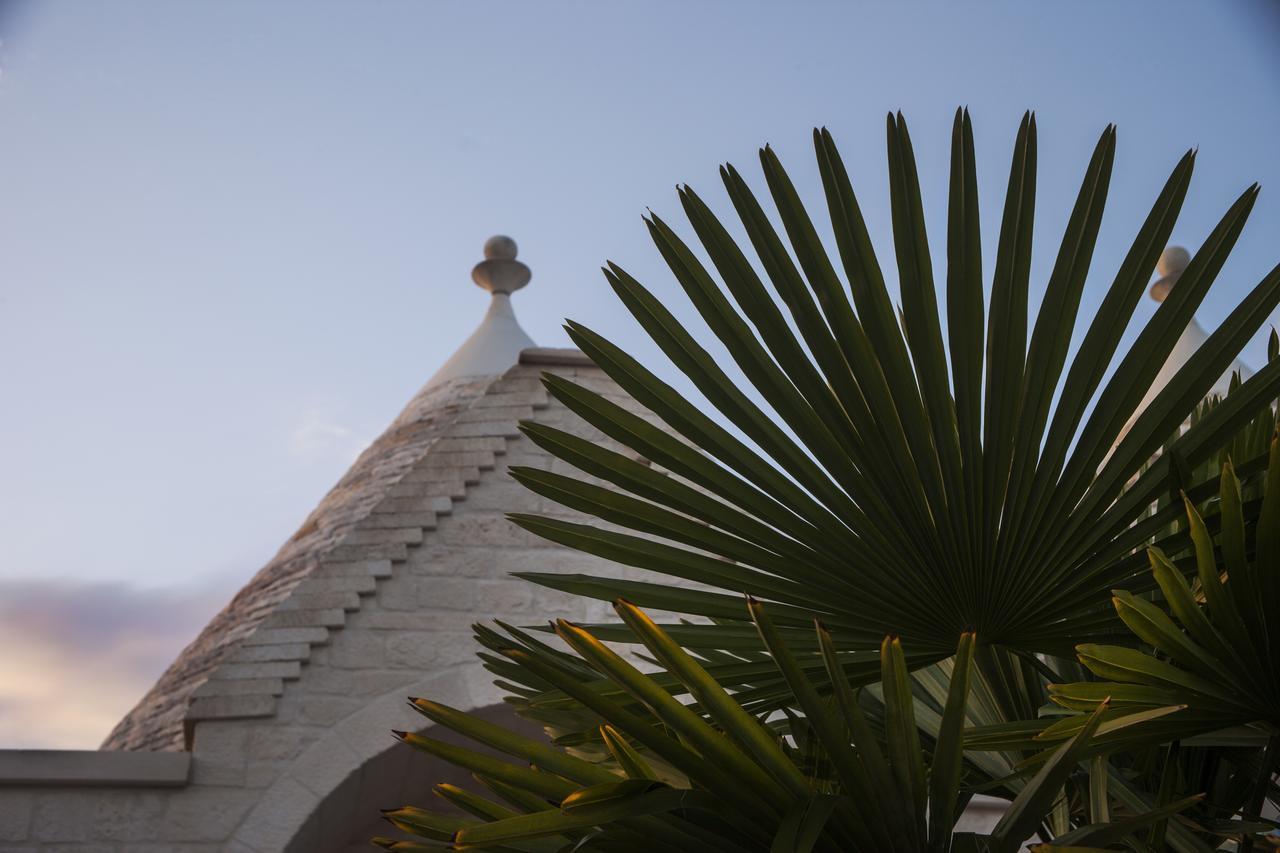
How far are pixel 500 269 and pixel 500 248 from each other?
0.76 ft

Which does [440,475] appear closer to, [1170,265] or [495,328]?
[495,328]

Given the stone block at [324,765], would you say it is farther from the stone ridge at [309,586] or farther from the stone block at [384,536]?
the stone block at [384,536]

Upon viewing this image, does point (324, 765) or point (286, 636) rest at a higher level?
point (286, 636)

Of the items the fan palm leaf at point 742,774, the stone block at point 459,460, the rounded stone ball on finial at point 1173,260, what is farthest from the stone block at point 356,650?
the rounded stone ball on finial at point 1173,260

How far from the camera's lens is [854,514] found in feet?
6.95

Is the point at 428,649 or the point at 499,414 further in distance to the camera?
the point at 499,414

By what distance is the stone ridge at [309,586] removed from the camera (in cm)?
588

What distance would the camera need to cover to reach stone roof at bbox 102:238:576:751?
589 cm

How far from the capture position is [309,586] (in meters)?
6.20

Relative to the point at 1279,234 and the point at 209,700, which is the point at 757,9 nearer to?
the point at 209,700

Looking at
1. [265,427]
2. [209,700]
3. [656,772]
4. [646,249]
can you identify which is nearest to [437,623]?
[209,700]

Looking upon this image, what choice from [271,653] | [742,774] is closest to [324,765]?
[271,653]

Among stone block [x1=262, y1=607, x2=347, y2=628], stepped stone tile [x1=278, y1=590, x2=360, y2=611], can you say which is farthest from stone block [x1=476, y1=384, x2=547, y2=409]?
stone block [x1=262, y1=607, x2=347, y2=628]

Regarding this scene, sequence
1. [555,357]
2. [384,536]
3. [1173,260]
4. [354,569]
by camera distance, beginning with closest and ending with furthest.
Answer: [354,569] → [384,536] → [555,357] → [1173,260]
